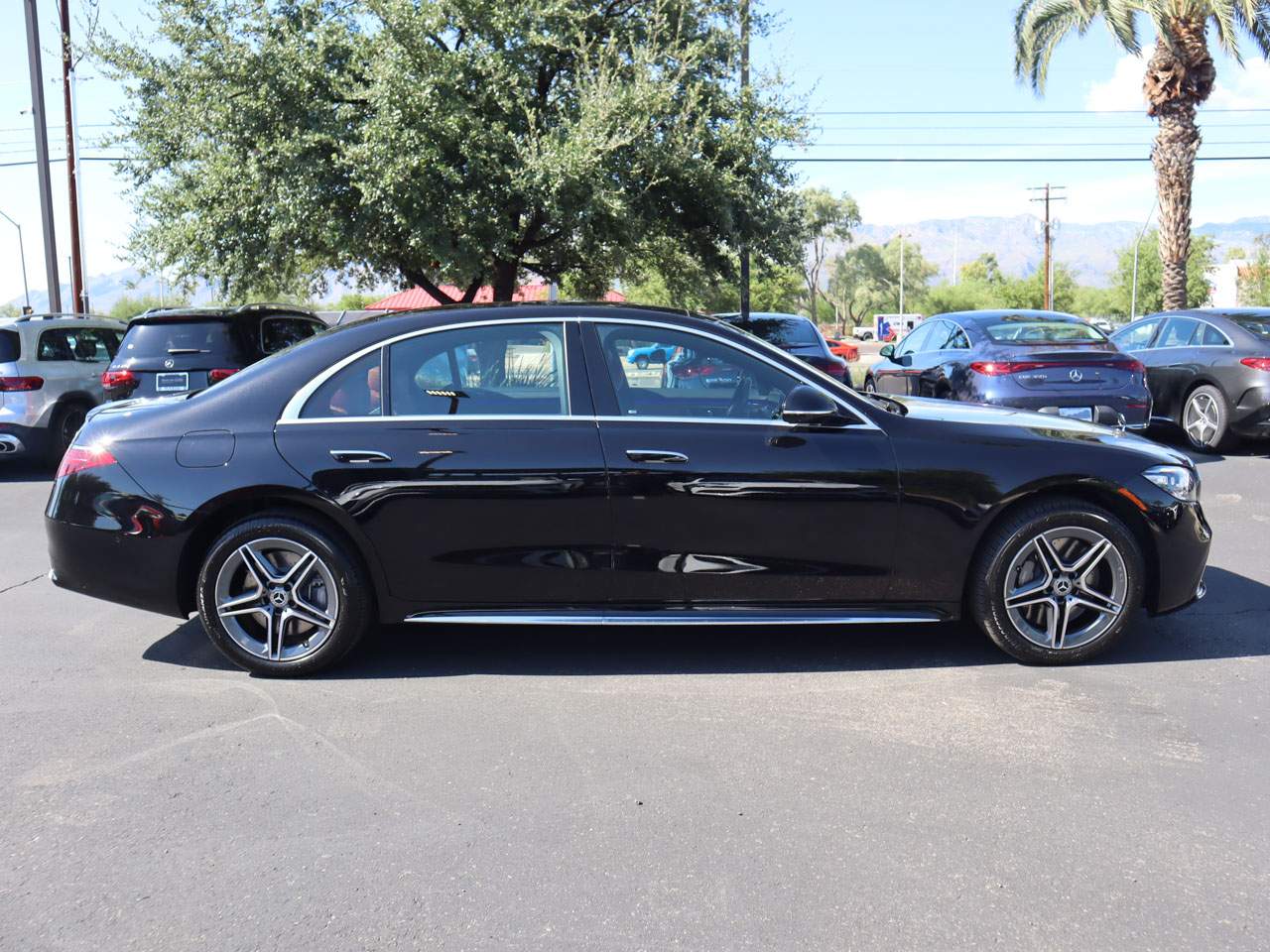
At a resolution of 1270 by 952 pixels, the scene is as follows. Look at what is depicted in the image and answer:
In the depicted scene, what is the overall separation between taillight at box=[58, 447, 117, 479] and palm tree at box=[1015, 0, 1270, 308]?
69.6ft

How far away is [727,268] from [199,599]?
557 inches

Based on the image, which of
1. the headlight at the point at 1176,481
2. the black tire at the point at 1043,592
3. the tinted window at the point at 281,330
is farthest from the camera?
the tinted window at the point at 281,330

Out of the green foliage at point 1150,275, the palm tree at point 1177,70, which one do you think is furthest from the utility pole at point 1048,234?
the palm tree at point 1177,70

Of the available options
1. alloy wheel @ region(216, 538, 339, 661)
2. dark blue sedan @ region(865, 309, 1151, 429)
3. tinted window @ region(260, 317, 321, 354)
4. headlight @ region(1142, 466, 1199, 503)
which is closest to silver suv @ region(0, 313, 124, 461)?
tinted window @ region(260, 317, 321, 354)

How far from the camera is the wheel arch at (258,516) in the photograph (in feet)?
15.6

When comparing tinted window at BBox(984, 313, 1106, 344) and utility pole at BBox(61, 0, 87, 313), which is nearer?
tinted window at BBox(984, 313, 1106, 344)

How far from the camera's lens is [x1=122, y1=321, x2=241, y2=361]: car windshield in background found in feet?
34.5

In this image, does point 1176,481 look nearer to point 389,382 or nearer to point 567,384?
point 567,384

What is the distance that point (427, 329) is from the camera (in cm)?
493

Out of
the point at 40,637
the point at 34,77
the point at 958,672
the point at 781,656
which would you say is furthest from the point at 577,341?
the point at 34,77

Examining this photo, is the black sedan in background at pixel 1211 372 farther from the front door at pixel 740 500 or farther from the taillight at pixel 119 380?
the taillight at pixel 119 380

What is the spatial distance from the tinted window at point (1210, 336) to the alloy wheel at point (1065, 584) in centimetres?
795

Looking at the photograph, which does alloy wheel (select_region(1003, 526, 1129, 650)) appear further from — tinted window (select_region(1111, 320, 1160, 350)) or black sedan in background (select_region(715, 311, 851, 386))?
tinted window (select_region(1111, 320, 1160, 350))

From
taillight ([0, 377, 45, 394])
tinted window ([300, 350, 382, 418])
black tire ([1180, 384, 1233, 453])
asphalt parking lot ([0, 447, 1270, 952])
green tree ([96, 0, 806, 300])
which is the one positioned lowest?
asphalt parking lot ([0, 447, 1270, 952])
